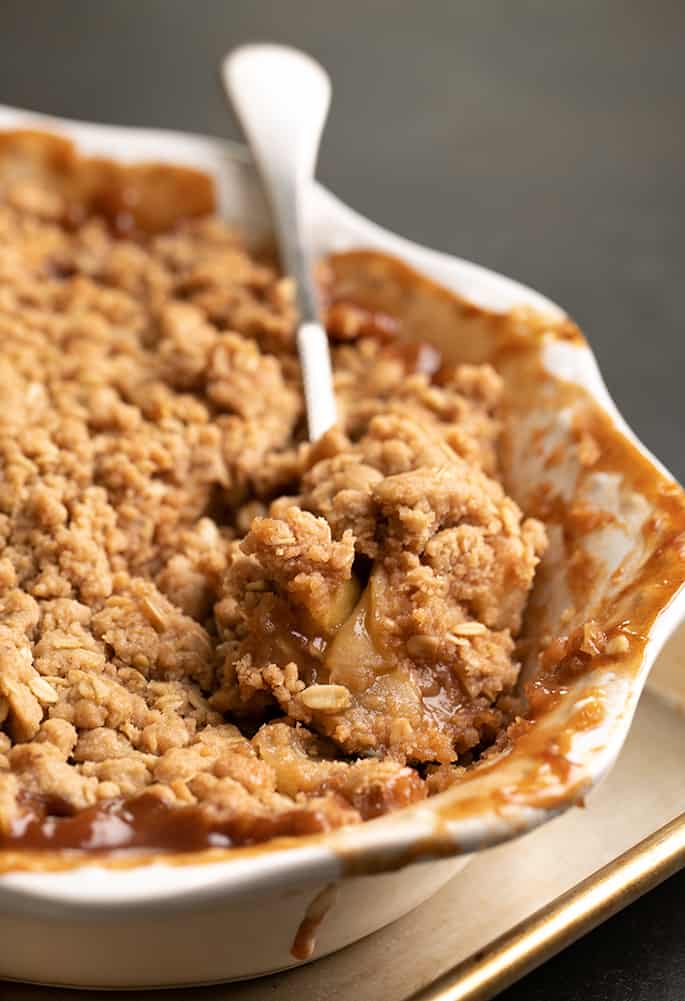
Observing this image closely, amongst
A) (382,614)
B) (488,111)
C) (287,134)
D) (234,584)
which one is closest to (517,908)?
(382,614)

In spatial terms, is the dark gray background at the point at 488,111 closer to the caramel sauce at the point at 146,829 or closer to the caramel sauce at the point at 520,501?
the caramel sauce at the point at 520,501

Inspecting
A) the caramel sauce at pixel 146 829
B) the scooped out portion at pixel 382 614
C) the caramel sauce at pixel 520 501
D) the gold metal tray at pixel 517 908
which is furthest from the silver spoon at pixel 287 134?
the caramel sauce at pixel 146 829

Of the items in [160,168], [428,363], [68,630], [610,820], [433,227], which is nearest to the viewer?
[68,630]

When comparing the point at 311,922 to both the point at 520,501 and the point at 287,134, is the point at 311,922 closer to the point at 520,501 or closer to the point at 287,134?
the point at 520,501

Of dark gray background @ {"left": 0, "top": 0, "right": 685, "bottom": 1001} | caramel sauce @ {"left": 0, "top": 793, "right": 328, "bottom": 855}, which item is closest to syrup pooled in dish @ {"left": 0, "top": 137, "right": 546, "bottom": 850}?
caramel sauce @ {"left": 0, "top": 793, "right": 328, "bottom": 855}

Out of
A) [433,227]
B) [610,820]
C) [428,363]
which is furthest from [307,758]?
[433,227]

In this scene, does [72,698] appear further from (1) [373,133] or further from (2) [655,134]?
(2) [655,134]
